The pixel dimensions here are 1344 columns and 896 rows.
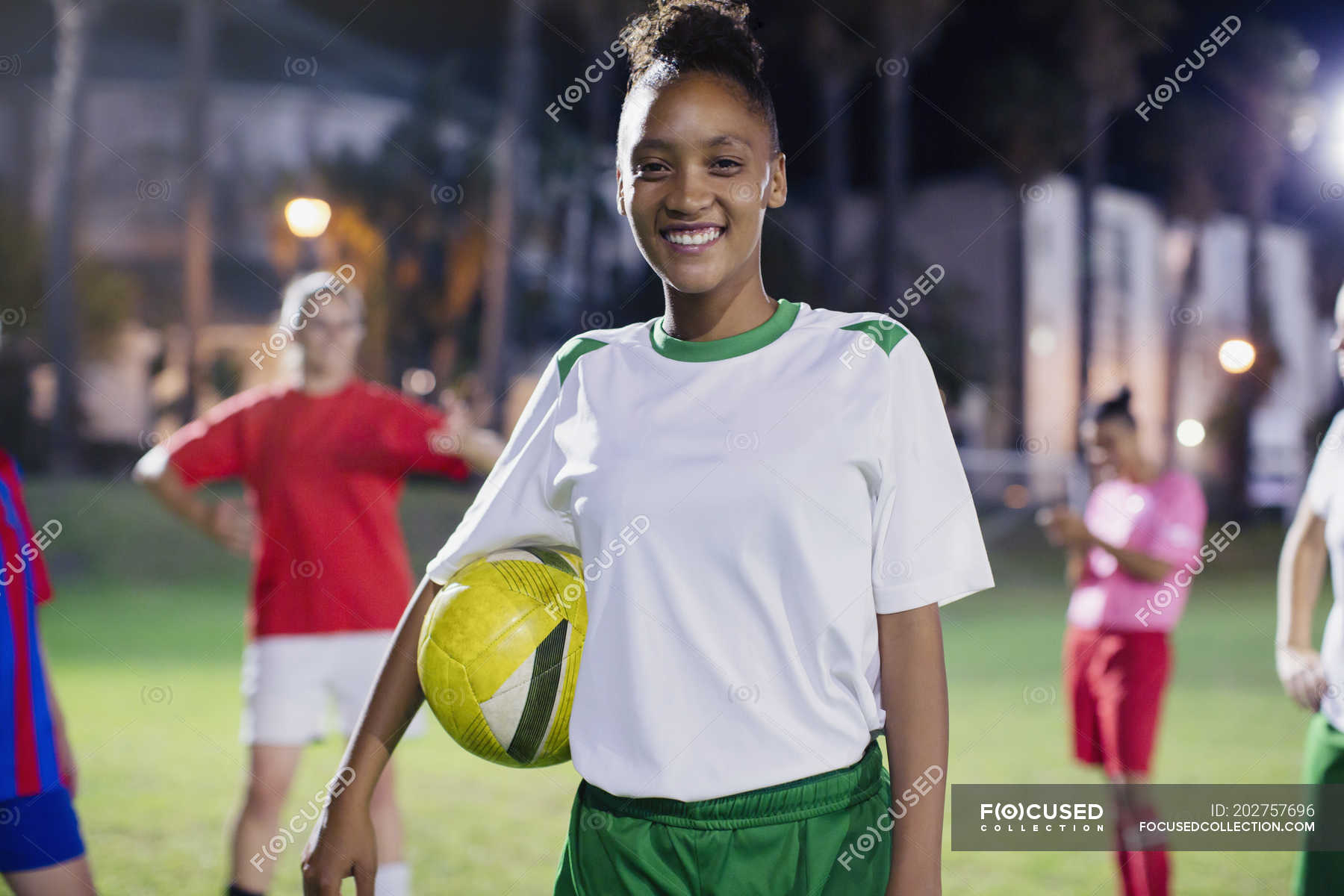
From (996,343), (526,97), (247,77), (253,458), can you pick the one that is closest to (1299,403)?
(996,343)

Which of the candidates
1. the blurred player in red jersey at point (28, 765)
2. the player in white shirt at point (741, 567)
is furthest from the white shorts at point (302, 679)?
the player in white shirt at point (741, 567)

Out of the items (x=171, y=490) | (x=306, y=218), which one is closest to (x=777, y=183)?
(x=171, y=490)

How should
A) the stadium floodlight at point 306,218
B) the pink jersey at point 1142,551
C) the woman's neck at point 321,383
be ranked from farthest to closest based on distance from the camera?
the stadium floodlight at point 306,218 → the pink jersey at point 1142,551 → the woman's neck at point 321,383

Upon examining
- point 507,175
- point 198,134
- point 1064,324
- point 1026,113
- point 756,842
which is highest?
point 1026,113

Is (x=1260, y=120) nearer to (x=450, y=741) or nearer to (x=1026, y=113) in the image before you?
(x=1026, y=113)

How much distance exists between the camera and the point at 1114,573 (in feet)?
17.6

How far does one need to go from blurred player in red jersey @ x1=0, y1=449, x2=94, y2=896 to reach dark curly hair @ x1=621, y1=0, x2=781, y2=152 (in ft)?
7.01

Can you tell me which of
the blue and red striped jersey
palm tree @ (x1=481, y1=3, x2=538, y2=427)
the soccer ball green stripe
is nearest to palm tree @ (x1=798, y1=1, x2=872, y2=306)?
palm tree @ (x1=481, y1=3, x2=538, y2=427)

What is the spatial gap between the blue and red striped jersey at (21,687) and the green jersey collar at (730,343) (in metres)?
2.00

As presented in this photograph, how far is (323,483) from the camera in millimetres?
4750

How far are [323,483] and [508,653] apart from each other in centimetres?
277

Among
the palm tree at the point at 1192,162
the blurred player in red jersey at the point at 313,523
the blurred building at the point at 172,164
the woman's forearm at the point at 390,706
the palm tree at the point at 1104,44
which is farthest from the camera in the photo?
the palm tree at the point at 1192,162

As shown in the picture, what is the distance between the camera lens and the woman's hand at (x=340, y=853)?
2.02 m

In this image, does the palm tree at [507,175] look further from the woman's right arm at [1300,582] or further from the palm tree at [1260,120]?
the woman's right arm at [1300,582]
